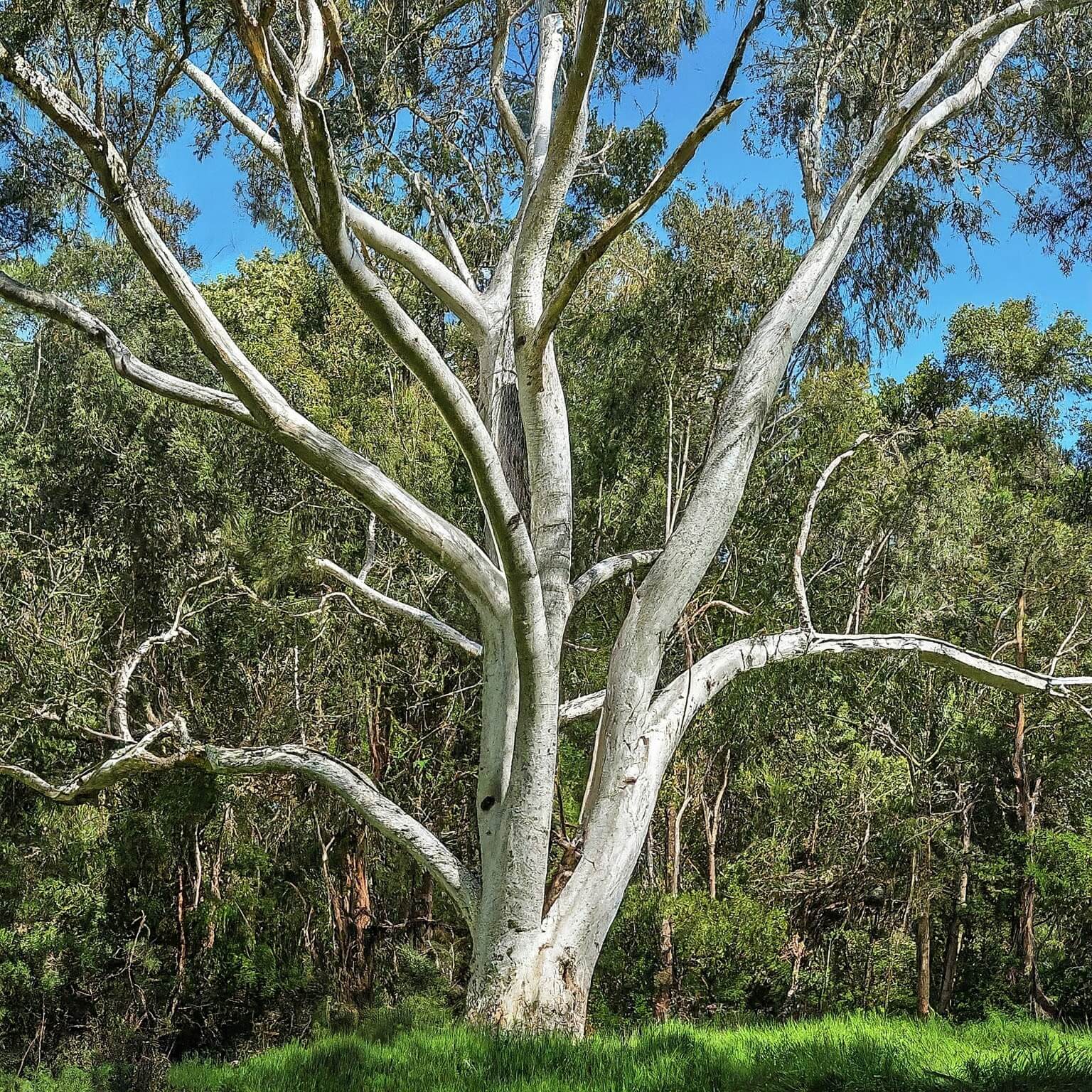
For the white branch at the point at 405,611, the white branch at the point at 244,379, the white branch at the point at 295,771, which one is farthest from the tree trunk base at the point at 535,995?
the white branch at the point at 405,611

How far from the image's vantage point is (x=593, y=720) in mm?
9992

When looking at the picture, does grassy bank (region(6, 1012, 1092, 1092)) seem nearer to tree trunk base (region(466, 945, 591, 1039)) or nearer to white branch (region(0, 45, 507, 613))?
tree trunk base (region(466, 945, 591, 1039))

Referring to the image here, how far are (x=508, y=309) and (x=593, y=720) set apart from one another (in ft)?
14.3

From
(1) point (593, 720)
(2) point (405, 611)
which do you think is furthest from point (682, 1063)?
(1) point (593, 720)

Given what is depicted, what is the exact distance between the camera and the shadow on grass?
3.35 m

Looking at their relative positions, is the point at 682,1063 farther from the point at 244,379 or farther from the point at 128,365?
the point at 128,365

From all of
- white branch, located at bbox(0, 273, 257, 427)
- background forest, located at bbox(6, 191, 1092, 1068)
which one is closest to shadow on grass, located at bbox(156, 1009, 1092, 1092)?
white branch, located at bbox(0, 273, 257, 427)

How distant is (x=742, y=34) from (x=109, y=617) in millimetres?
7856

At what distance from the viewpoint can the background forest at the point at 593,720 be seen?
8516 millimetres

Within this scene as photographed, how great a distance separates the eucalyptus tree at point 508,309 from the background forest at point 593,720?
0.94m

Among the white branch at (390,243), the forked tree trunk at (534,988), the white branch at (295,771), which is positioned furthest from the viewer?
the white branch at (390,243)

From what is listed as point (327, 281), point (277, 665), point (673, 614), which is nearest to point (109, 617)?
point (277, 665)

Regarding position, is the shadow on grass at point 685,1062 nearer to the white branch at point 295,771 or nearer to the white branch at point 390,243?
the white branch at point 295,771

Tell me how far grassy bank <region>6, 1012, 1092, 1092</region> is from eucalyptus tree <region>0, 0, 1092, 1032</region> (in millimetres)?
1014
